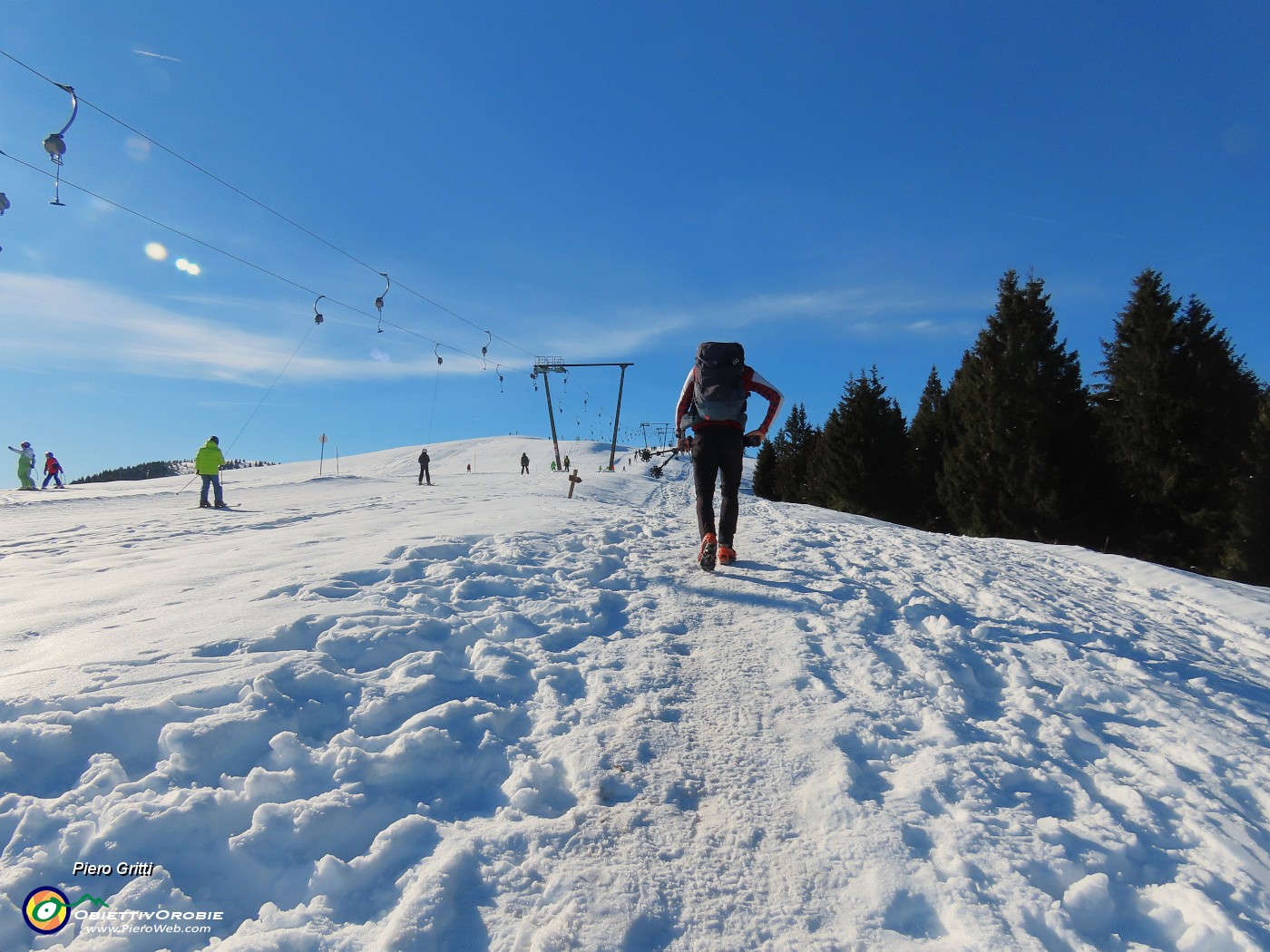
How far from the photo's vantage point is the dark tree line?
51.6 feet

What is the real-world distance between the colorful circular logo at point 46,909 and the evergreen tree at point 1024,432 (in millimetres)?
22208

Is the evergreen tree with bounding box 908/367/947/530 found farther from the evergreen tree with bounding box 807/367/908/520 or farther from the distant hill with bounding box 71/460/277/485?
the distant hill with bounding box 71/460/277/485

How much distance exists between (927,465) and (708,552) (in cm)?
2655

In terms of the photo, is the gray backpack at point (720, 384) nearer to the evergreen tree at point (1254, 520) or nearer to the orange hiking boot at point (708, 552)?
the orange hiking boot at point (708, 552)

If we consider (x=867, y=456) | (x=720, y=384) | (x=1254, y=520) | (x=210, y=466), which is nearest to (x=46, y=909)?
(x=720, y=384)

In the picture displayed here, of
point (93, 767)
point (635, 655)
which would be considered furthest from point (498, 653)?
point (93, 767)

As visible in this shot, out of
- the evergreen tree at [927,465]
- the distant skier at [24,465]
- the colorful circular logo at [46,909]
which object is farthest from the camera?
the evergreen tree at [927,465]

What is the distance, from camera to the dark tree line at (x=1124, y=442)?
1573 centimetres

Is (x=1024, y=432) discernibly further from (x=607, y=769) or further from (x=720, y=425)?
(x=607, y=769)

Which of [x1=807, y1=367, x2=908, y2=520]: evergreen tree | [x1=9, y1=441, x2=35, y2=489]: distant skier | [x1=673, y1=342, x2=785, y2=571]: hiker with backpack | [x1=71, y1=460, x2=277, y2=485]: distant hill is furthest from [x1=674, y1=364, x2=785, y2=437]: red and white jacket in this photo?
[x1=71, y1=460, x2=277, y2=485]: distant hill

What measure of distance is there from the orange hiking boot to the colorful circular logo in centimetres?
510

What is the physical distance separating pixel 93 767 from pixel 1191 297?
938 inches

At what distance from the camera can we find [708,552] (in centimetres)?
623

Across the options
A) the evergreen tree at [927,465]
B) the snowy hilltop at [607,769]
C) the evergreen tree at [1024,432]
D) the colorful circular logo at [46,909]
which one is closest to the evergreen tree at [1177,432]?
the evergreen tree at [1024,432]
